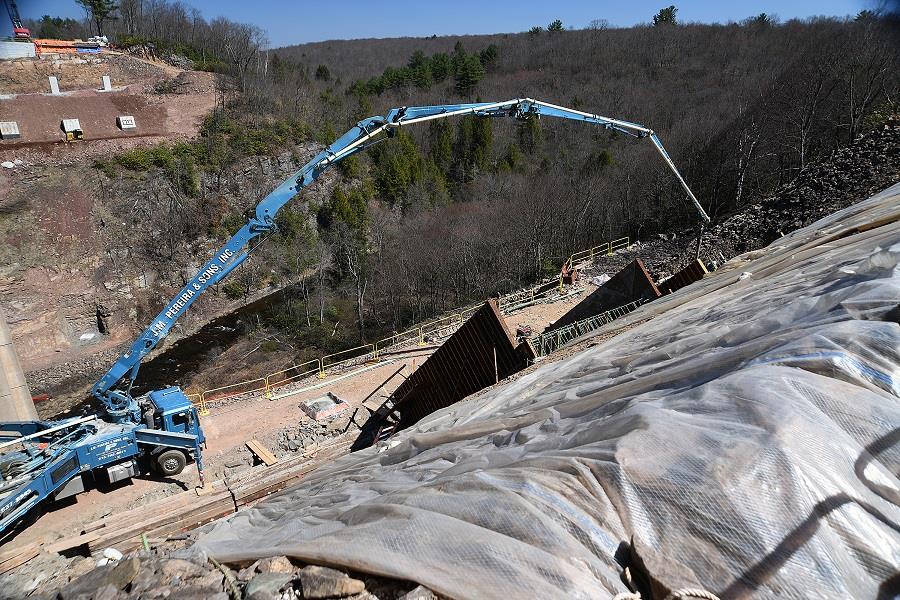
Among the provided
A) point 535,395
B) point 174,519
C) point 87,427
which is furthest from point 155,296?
point 535,395

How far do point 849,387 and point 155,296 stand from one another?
3339 cm

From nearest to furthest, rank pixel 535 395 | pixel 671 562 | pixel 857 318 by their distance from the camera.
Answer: pixel 671 562 → pixel 857 318 → pixel 535 395

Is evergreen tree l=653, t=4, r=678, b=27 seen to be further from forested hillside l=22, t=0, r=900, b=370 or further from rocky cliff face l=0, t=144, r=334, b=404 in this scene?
rocky cliff face l=0, t=144, r=334, b=404

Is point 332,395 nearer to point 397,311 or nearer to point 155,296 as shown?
point 397,311

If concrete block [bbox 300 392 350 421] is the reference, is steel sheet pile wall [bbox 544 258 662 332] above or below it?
above

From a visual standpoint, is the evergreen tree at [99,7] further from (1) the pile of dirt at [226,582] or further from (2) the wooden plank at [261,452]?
(1) the pile of dirt at [226,582]

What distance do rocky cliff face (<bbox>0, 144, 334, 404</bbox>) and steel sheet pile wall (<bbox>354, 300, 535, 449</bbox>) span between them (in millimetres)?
20244

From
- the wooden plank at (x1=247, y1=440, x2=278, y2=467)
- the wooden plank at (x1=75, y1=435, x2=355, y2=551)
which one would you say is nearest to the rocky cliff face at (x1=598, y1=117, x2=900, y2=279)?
the wooden plank at (x1=75, y1=435, x2=355, y2=551)

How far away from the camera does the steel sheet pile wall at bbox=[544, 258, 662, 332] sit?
44.5 feet

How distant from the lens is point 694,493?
2473 millimetres

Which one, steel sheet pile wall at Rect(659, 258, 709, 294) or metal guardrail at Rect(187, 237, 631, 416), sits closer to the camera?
steel sheet pile wall at Rect(659, 258, 709, 294)

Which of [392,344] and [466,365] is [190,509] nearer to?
[466,365]

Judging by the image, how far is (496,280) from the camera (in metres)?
33.8

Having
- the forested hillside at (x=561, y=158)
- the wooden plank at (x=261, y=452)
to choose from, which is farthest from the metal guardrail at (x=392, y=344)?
the forested hillside at (x=561, y=158)
